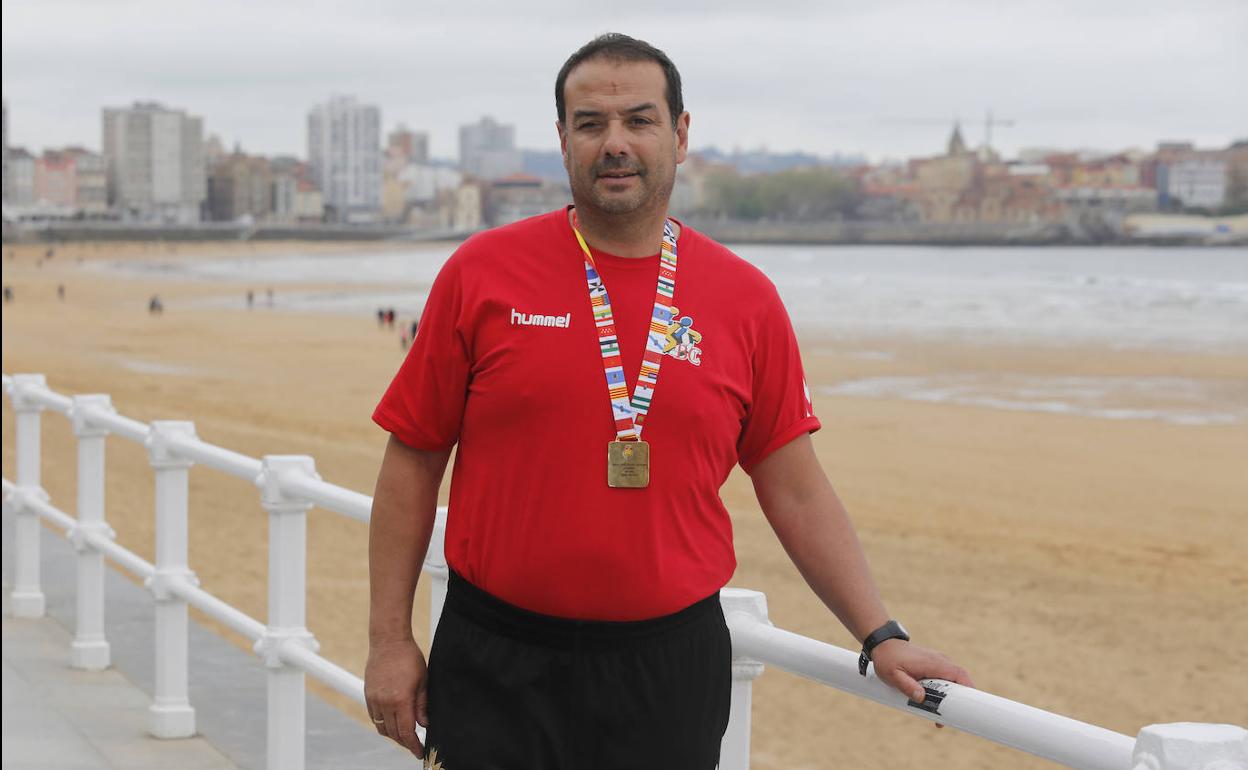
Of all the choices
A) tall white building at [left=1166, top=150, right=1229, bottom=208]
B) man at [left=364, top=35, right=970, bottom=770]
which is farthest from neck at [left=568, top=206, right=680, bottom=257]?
tall white building at [left=1166, top=150, right=1229, bottom=208]

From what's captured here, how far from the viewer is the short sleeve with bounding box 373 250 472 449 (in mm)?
2303

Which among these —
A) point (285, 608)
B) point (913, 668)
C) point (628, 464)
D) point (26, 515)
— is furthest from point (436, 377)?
point (26, 515)

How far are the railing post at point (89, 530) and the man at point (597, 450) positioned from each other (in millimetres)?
3574

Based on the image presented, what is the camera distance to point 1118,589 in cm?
1117

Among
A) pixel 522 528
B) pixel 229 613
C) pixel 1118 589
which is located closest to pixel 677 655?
pixel 522 528

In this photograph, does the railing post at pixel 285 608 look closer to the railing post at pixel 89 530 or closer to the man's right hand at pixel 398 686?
the man's right hand at pixel 398 686

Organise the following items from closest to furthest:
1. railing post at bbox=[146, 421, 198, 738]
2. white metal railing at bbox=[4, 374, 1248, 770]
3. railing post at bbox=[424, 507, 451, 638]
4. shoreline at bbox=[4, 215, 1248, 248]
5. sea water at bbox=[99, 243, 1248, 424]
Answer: white metal railing at bbox=[4, 374, 1248, 770]
railing post at bbox=[424, 507, 451, 638]
railing post at bbox=[146, 421, 198, 738]
sea water at bbox=[99, 243, 1248, 424]
shoreline at bbox=[4, 215, 1248, 248]

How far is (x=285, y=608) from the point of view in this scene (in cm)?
387

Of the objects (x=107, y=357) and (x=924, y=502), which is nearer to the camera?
(x=924, y=502)

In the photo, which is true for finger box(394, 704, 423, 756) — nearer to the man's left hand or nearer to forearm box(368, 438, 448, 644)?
forearm box(368, 438, 448, 644)

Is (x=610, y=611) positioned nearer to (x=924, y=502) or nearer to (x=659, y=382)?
(x=659, y=382)

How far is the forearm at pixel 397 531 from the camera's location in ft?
8.02

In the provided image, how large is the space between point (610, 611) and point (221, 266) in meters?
106

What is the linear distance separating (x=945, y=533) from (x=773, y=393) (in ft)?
36.9
